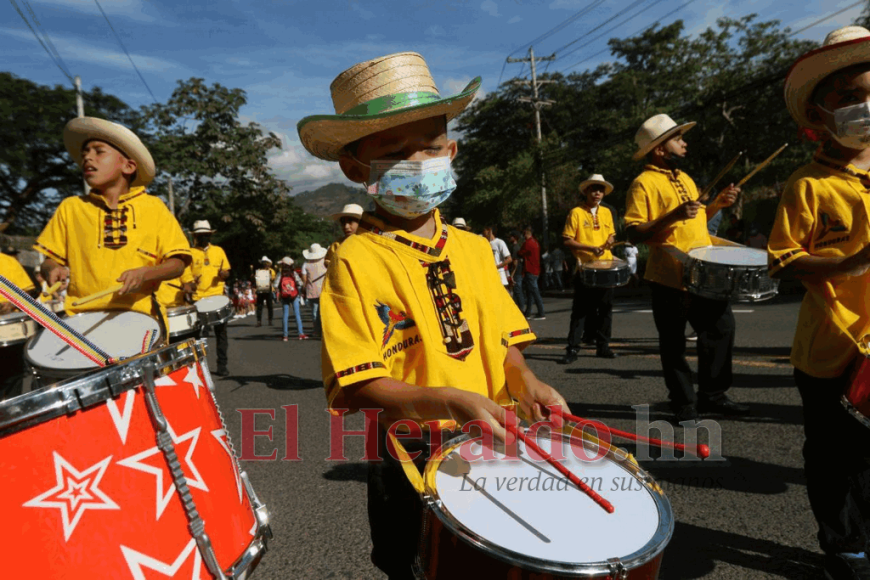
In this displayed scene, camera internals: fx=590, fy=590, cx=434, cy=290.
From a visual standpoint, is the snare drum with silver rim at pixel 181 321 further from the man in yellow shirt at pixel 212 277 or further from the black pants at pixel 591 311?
the black pants at pixel 591 311

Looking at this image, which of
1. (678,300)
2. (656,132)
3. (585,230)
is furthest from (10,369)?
(585,230)

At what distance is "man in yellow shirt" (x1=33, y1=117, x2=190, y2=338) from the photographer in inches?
137

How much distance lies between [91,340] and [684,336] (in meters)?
3.67

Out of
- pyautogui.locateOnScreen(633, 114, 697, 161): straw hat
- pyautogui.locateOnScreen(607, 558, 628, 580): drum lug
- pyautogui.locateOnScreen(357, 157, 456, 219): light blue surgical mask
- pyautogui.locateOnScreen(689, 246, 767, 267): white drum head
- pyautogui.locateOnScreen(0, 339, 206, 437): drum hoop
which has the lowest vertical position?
pyautogui.locateOnScreen(607, 558, 628, 580): drum lug

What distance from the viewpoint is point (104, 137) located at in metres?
3.51

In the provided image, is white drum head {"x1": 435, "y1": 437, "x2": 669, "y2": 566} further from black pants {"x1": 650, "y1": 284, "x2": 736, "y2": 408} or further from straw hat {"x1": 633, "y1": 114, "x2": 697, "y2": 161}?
straw hat {"x1": 633, "y1": 114, "x2": 697, "y2": 161}

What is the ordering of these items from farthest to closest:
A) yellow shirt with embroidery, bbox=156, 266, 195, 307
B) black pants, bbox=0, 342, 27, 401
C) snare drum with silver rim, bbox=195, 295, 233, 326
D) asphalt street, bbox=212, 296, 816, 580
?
snare drum with silver rim, bbox=195, 295, 233, 326
yellow shirt with embroidery, bbox=156, 266, 195, 307
black pants, bbox=0, 342, 27, 401
asphalt street, bbox=212, 296, 816, 580

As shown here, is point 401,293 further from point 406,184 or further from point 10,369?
point 10,369

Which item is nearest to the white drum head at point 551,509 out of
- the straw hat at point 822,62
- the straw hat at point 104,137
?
the straw hat at point 822,62

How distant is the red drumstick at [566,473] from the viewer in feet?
4.14

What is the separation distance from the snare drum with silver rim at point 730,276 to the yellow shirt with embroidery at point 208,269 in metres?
6.48

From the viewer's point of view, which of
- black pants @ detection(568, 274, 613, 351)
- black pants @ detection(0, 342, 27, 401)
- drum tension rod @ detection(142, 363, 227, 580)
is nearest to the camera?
drum tension rod @ detection(142, 363, 227, 580)

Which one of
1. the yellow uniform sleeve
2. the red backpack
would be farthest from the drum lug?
the red backpack

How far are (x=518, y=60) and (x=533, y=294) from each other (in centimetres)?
2326
